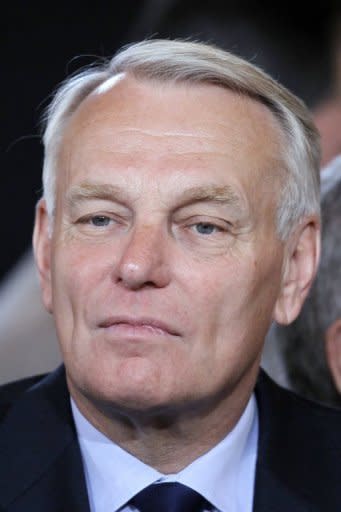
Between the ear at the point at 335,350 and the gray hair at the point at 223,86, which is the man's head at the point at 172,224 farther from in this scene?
the ear at the point at 335,350

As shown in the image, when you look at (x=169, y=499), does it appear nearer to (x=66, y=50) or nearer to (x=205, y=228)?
(x=205, y=228)

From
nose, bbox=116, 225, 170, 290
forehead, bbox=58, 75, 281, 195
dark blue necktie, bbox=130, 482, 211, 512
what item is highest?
forehead, bbox=58, 75, 281, 195

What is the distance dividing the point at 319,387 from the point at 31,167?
154 centimetres

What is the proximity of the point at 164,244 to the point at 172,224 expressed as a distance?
0.07 meters

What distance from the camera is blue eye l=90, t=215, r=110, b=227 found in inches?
115

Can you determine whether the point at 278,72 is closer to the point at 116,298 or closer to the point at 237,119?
the point at 237,119

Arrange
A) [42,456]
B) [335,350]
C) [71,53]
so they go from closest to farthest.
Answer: [42,456], [335,350], [71,53]

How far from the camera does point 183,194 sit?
9.39ft

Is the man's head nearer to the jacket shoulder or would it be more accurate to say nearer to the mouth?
the mouth

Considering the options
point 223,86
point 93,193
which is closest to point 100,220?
point 93,193

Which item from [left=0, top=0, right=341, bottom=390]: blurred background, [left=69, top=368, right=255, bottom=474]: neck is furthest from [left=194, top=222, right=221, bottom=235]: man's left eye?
[left=0, top=0, right=341, bottom=390]: blurred background

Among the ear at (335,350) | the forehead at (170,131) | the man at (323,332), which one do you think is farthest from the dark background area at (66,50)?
the forehead at (170,131)

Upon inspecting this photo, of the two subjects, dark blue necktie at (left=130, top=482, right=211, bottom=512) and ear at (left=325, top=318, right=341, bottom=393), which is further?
ear at (left=325, top=318, right=341, bottom=393)

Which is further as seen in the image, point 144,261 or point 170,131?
point 170,131
